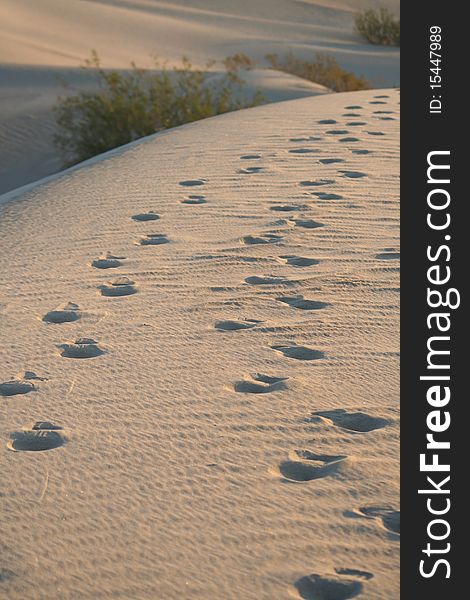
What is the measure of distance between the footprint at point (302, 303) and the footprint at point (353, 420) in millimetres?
1167

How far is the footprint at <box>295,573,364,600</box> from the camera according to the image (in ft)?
8.32

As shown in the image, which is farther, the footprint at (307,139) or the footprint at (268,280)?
the footprint at (307,139)

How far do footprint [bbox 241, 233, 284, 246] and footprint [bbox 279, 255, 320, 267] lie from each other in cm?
30

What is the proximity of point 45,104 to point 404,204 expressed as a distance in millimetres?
12231

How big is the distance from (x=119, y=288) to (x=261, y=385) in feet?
4.65

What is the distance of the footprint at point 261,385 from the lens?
3793 millimetres

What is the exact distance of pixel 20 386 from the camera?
3861 millimetres

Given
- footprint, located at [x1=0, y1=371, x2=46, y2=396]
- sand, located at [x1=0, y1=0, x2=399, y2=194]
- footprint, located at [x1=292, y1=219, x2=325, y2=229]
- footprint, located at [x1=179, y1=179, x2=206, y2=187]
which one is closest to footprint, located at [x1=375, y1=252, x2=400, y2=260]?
footprint, located at [x1=292, y1=219, x2=325, y2=229]

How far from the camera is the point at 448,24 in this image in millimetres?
6277

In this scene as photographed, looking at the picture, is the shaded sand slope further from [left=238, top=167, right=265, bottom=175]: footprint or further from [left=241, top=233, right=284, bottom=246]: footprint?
[left=238, top=167, right=265, bottom=175]: footprint

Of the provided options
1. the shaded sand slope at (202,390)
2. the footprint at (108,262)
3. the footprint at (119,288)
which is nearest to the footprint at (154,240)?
the shaded sand slope at (202,390)

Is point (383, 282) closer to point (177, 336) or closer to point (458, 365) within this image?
point (177, 336)

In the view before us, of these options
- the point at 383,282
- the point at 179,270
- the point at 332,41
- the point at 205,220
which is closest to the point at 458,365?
the point at 383,282

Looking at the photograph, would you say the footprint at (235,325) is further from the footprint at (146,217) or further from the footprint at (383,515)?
the footprint at (146,217)
